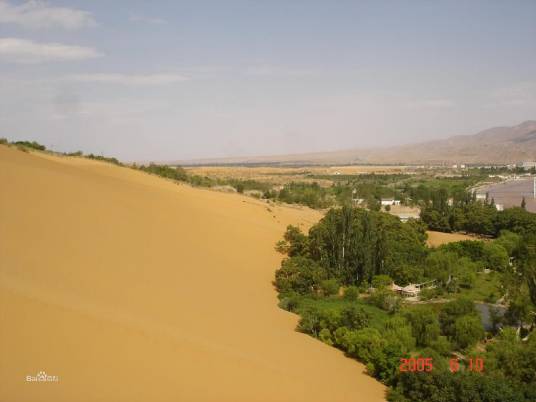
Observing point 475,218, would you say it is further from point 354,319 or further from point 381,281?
point 354,319

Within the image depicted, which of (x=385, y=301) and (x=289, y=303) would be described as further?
(x=385, y=301)

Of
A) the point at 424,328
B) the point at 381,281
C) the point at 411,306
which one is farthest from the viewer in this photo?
the point at 381,281

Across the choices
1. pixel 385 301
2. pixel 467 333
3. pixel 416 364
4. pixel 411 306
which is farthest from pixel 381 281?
pixel 416 364

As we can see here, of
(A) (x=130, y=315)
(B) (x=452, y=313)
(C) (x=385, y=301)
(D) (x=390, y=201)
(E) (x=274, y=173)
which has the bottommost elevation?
(C) (x=385, y=301)

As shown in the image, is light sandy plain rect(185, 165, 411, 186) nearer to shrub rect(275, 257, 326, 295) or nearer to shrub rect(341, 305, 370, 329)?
shrub rect(275, 257, 326, 295)

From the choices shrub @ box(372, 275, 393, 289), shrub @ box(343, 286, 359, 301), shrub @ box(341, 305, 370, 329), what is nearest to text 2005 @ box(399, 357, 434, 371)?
shrub @ box(341, 305, 370, 329)

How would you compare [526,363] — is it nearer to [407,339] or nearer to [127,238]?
[407,339]
